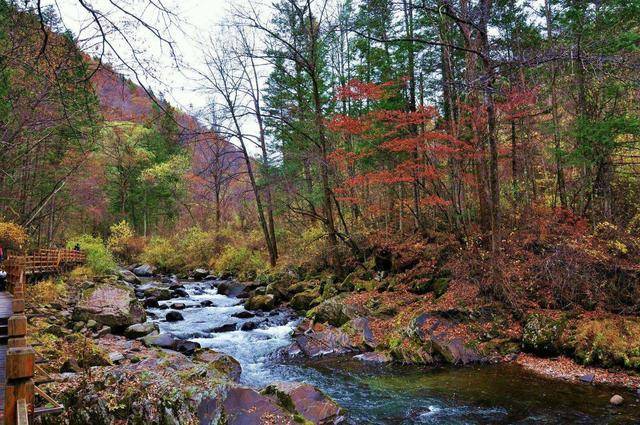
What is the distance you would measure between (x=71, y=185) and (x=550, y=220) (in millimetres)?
24382

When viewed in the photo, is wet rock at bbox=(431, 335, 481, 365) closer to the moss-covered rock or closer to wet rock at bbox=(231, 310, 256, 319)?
the moss-covered rock

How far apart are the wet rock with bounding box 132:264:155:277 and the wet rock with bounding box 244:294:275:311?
15.5 m

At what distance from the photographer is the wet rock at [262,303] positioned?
668 inches

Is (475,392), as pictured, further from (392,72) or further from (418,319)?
(392,72)

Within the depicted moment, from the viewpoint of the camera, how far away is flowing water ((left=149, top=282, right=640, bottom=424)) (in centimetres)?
759

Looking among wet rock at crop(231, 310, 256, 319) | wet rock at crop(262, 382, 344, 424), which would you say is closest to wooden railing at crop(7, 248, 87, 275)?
wet rock at crop(231, 310, 256, 319)

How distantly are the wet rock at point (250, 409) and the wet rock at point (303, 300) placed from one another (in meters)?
9.63

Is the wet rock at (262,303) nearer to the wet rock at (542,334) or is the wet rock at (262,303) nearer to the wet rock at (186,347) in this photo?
the wet rock at (186,347)

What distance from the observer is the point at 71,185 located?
78.9 feet

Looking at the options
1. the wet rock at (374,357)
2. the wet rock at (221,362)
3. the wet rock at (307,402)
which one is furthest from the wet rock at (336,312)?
the wet rock at (307,402)

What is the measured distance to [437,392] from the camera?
8797mm

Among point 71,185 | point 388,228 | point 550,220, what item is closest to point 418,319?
point 550,220

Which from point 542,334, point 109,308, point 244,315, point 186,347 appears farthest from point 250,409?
point 244,315

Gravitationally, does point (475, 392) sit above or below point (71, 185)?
below
